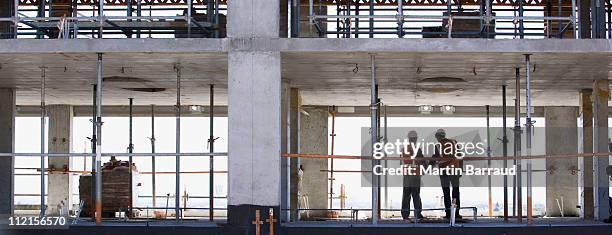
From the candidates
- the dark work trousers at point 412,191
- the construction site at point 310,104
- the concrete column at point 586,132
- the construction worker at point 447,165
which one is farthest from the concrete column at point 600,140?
the dark work trousers at point 412,191

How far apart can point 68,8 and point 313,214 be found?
8004 millimetres

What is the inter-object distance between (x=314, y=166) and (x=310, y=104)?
5.25 feet

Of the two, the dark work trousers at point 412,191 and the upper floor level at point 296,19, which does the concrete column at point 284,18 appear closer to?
the upper floor level at point 296,19

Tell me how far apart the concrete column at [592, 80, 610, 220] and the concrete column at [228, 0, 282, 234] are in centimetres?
700

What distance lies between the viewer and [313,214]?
79.0 ft

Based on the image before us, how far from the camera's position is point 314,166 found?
Result: 24188 mm

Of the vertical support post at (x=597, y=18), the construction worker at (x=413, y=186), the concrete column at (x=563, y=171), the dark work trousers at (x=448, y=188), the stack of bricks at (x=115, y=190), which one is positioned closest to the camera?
the vertical support post at (x=597, y=18)

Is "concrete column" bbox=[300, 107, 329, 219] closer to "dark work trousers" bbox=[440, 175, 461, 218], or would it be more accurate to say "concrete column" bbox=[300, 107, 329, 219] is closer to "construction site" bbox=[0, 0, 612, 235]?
"construction site" bbox=[0, 0, 612, 235]

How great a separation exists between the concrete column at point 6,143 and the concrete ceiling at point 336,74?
47cm

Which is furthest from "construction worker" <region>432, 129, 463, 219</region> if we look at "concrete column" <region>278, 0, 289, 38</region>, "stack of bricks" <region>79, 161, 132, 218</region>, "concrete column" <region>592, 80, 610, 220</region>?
"stack of bricks" <region>79, 161, 132, 218</region>

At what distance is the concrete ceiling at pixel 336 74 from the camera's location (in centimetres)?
1514

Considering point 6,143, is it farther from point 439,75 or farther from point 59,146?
point 439,75

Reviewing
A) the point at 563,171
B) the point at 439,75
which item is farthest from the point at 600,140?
the point at 563,171

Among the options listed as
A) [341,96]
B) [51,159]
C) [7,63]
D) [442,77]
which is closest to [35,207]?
[51,159]
